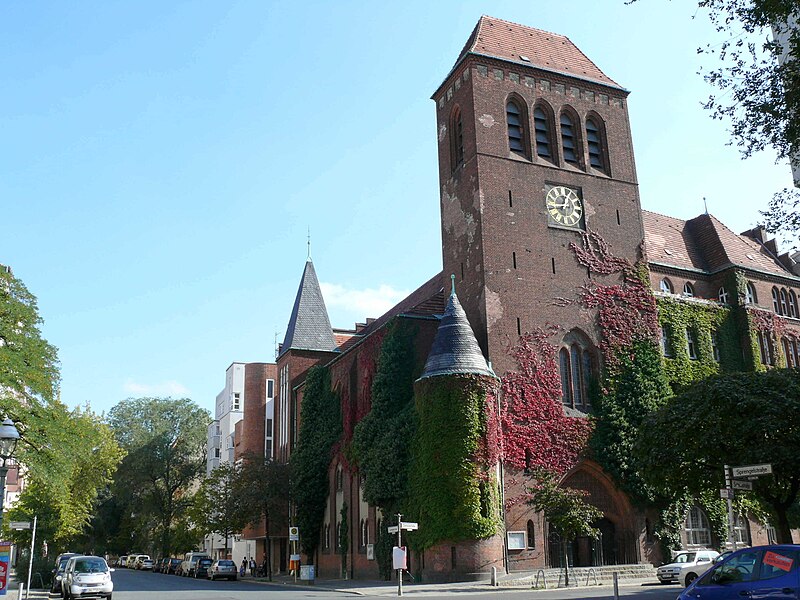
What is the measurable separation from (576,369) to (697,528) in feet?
31.0

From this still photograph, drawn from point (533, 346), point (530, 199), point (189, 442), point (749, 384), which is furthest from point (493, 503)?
point (189, 442)

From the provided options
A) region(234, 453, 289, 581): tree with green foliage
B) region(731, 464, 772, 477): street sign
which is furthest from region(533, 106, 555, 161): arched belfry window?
region(731, 464, 772, 477): street sign

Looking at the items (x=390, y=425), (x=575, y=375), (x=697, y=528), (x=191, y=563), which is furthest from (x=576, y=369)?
(x=191, y=563)

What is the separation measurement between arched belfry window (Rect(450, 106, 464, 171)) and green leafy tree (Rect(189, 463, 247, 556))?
24429 millimetres

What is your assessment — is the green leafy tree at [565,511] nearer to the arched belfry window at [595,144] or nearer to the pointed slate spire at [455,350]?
the pointed slate spire at [455,350]

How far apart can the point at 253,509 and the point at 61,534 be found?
10.9 meters

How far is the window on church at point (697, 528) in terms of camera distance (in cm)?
3913

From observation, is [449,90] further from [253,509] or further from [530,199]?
[253,509]

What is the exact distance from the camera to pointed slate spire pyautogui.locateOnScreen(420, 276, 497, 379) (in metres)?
35.9

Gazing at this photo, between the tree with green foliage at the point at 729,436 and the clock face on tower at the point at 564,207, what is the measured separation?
1618cm

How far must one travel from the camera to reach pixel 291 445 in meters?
56.7

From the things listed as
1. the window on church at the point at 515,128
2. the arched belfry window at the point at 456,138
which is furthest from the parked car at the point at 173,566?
the window on church at the point at 515,128

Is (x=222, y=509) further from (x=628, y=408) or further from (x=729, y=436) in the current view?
(x=729, y=436)

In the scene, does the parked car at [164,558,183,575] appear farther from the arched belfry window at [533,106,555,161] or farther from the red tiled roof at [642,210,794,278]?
the red tiled roof at [642,210,794,278]
